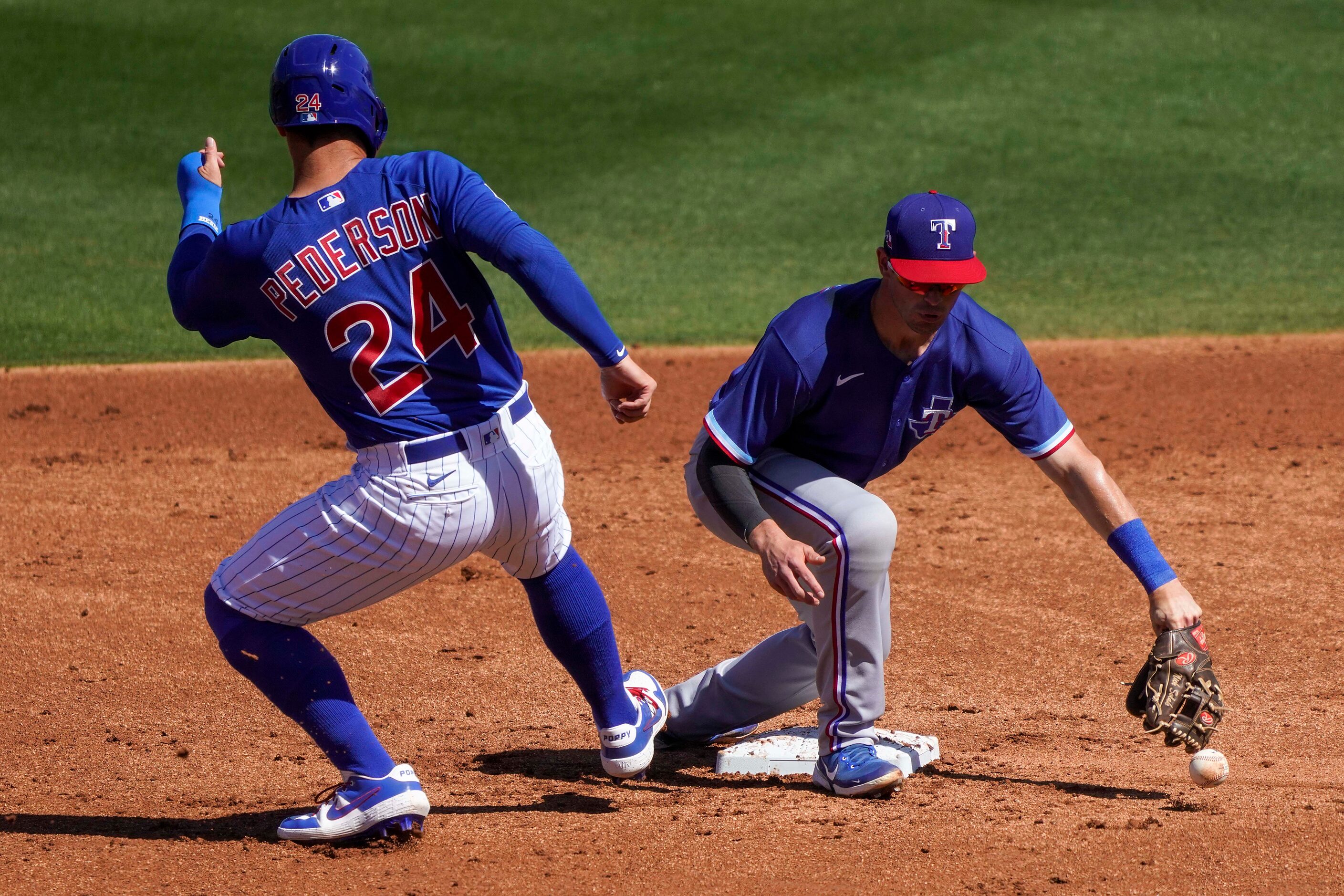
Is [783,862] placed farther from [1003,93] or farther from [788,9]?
[788,9]

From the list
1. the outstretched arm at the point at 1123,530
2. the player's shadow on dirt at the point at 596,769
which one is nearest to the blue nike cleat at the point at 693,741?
the player's shadow on dirt at the point at 596,769

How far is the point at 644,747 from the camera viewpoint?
3.65 meters

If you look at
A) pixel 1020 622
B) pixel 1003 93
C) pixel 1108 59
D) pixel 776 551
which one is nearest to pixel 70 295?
pixel 1020 622

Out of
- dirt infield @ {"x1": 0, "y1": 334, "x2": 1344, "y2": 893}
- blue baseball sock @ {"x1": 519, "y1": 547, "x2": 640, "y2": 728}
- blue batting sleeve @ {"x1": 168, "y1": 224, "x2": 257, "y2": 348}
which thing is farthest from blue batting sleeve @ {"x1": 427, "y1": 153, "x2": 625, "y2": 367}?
dirt infield @ {"x1": 0, "y1": 334, "x2": 1344, "y2": 893}

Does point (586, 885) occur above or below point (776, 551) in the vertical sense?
below

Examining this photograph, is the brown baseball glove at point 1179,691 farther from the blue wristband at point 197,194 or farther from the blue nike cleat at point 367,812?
the blue wristband at point 197,194

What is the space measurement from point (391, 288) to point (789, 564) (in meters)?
1.06

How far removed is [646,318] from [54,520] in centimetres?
443

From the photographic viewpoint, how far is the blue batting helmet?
9.88 feet

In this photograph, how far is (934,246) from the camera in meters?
3.33

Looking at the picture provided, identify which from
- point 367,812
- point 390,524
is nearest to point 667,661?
point 367,812

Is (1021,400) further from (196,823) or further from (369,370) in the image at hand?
(196,823)

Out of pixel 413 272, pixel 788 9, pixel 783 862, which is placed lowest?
pixel 783 862

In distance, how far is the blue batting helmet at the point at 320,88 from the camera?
3012mm
